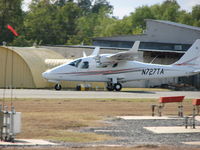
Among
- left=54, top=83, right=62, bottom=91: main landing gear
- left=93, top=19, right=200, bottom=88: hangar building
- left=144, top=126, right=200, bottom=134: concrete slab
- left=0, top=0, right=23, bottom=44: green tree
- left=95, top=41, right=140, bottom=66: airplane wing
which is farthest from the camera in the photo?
left=0, top=0, right=23, bottom=44: green tree

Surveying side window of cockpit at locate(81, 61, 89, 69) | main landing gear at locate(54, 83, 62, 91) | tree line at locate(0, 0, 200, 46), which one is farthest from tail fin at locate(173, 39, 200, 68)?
tree line at locate(0, 0, 200, 46)

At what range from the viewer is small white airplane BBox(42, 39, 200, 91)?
148ft

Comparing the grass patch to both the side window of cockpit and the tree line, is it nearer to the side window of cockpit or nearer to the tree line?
the side window of cockpit

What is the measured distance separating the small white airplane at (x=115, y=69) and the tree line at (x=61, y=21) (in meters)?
31.9

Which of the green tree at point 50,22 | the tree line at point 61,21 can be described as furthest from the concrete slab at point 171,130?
the green tree at point 50,22

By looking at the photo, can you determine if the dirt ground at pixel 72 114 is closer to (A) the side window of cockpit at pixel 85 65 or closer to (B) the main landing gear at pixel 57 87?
(A) the side window of cockpit at pixel 85 65

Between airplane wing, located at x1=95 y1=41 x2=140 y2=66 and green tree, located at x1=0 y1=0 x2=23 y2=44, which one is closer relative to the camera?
airplane wing, located at x1=95 y1=41 x2=140 y2=66

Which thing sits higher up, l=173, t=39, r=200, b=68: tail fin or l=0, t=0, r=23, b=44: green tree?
l=0, t=0, r=23, b=44: green tree

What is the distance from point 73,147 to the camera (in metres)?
17.6

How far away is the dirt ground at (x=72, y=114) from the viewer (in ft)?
65.6

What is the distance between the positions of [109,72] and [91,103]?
13.7 metres

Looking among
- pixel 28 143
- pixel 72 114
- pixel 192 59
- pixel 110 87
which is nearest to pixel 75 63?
pixel 110 87

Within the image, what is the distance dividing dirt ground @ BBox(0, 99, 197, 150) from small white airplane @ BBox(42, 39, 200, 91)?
10.2 metres

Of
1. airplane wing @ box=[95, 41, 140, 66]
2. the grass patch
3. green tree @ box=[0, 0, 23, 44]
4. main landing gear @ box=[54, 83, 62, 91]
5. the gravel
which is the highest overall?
green tree @ box=[0, 0, 23, 44]
